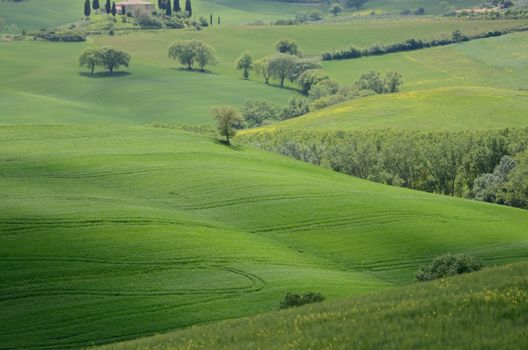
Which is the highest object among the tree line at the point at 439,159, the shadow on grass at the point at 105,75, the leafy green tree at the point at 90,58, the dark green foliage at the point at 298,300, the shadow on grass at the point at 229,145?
the leafy green tree at the point at 90,58

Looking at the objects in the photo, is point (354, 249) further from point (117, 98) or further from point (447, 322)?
point (117, 98)

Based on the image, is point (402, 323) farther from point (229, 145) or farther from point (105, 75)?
point (105, 75)

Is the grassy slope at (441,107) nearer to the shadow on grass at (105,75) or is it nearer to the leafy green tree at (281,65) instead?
the leafy green tree at (281,65)

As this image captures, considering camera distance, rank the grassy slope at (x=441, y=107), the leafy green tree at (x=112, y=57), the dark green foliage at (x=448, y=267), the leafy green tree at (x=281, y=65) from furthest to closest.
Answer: the leafy green tree at (x=281, y=65) → the leafy green tree at (x=112, y=57) → the grassy slope at (x=441, y=107) → the dark green foliage at (x=448, y=267)

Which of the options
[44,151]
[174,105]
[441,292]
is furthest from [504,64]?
[441,292]

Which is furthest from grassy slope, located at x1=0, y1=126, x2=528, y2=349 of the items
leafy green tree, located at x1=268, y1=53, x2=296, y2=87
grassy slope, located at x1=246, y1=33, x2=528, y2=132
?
leafy green tree, located at x1=268, y1=53, x2=296, y2=87

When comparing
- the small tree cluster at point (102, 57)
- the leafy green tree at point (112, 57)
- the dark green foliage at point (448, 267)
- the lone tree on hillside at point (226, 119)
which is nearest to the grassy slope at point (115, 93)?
the small tree cluster at point (102, 57)
